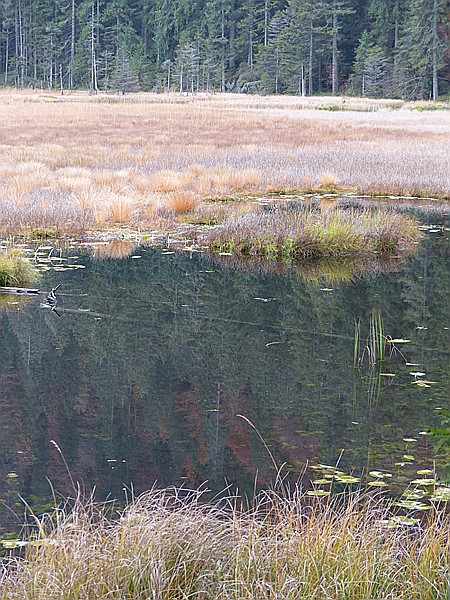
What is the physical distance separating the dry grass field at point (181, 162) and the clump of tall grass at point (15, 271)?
343cm

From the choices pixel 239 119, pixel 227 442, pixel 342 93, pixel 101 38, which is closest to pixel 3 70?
pixel 101 38

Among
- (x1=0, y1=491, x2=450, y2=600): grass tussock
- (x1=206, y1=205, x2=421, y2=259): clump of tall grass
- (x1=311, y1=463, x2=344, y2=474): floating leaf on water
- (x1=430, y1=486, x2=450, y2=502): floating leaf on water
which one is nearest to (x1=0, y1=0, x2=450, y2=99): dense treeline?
(x1=206, y1=205, x2=421, y2=259): clump of tall grass

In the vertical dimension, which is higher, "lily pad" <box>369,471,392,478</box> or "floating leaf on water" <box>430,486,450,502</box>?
"floating leaf on water" <box>430,486,450,502</box>

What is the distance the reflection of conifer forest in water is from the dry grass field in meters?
4.90

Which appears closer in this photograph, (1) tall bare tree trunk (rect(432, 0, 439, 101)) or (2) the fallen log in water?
(2) the fallen log in water

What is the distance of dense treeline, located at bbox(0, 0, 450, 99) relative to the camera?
69000mm

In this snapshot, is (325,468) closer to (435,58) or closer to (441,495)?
(441,495)

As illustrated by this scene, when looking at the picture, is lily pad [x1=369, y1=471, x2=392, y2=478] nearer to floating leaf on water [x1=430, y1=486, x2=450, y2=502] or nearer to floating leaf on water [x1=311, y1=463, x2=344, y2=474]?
floating leaf on water [x1=311, y1=463, x2=344, y2=474]

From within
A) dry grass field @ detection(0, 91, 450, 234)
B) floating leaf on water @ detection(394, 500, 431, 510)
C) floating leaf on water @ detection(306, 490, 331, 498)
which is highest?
dry grass field @ detection(0, 91, 450, 234)

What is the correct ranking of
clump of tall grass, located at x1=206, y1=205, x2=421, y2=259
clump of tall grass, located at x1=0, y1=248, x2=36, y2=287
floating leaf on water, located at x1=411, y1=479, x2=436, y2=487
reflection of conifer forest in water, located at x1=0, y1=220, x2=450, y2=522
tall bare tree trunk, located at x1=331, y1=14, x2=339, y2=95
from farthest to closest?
tall bare tree trunk, located at x1=331, y1=14, x2=339, y2=95, clump of tall grass, located at x1=206, y1=205, x2=421, y2=259, clump of tall grass, located at x1=0, y1=248, x2=36, y2=287, reflection of conifer forest in water, located at x1=0, y1=220, x2=450, y2=522, floating leaf on water, located at x1=411, y1=479, x2=436, y2=487

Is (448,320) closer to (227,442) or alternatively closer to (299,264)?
(299,264)

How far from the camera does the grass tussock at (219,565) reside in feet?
12.8

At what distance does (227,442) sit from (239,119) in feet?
115

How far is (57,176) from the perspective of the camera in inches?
800
